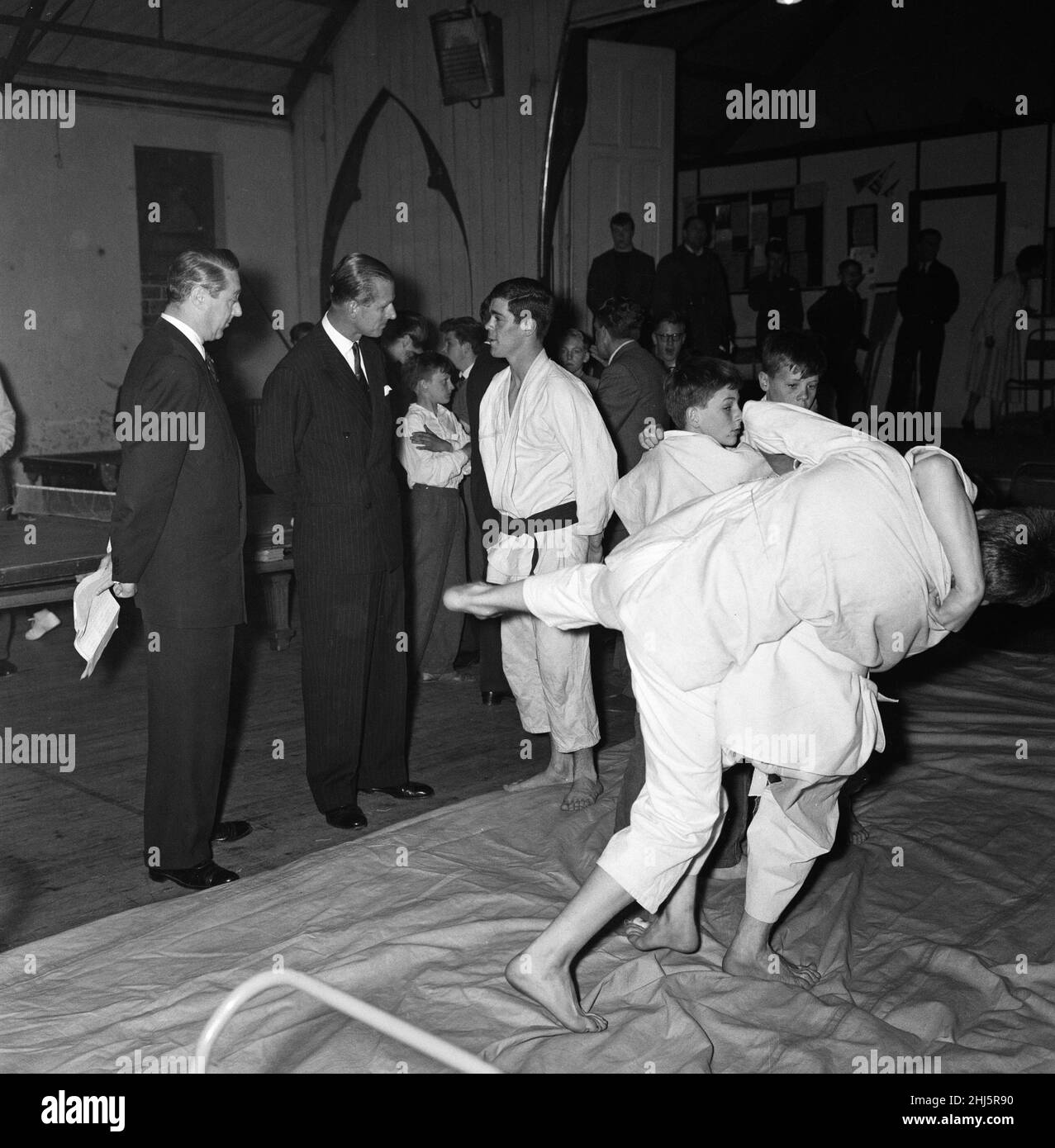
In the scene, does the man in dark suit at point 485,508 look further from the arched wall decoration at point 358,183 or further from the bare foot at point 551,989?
the arched wall decoration at point 358,183

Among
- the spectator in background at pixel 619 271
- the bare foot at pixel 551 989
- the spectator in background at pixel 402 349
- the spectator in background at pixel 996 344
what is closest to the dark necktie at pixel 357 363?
the spectator in background at pixel 402 349

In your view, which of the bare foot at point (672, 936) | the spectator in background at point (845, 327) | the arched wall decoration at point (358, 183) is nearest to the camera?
the bare foot at point (672, 936)

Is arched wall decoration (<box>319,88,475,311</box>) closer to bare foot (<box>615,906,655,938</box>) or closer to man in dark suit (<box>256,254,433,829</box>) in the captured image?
man in dark suit (<box>256,254,433,829</box>)

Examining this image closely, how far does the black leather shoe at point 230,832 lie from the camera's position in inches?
146

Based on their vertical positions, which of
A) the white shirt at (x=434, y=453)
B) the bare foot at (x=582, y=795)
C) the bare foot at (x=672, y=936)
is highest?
the white shirt at (x=434, y=453)

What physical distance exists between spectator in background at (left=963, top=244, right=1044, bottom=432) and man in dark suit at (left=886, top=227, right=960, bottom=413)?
0.33 meters

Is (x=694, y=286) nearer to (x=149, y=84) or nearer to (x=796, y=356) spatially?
(x=149, y=84)

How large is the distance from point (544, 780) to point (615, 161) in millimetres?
5623

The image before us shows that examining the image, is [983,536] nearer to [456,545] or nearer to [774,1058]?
[774,1058]

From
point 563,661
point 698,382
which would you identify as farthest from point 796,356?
point 563,661

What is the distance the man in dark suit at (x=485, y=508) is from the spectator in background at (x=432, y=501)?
258mm

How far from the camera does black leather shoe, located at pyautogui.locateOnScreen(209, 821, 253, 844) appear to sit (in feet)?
12.2

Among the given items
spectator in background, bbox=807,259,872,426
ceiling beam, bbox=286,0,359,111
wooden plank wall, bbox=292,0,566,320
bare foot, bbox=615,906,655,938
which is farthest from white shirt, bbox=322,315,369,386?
spectator in background, bbox=807,259,872,426

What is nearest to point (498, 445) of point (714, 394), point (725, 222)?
point (714, 394)
